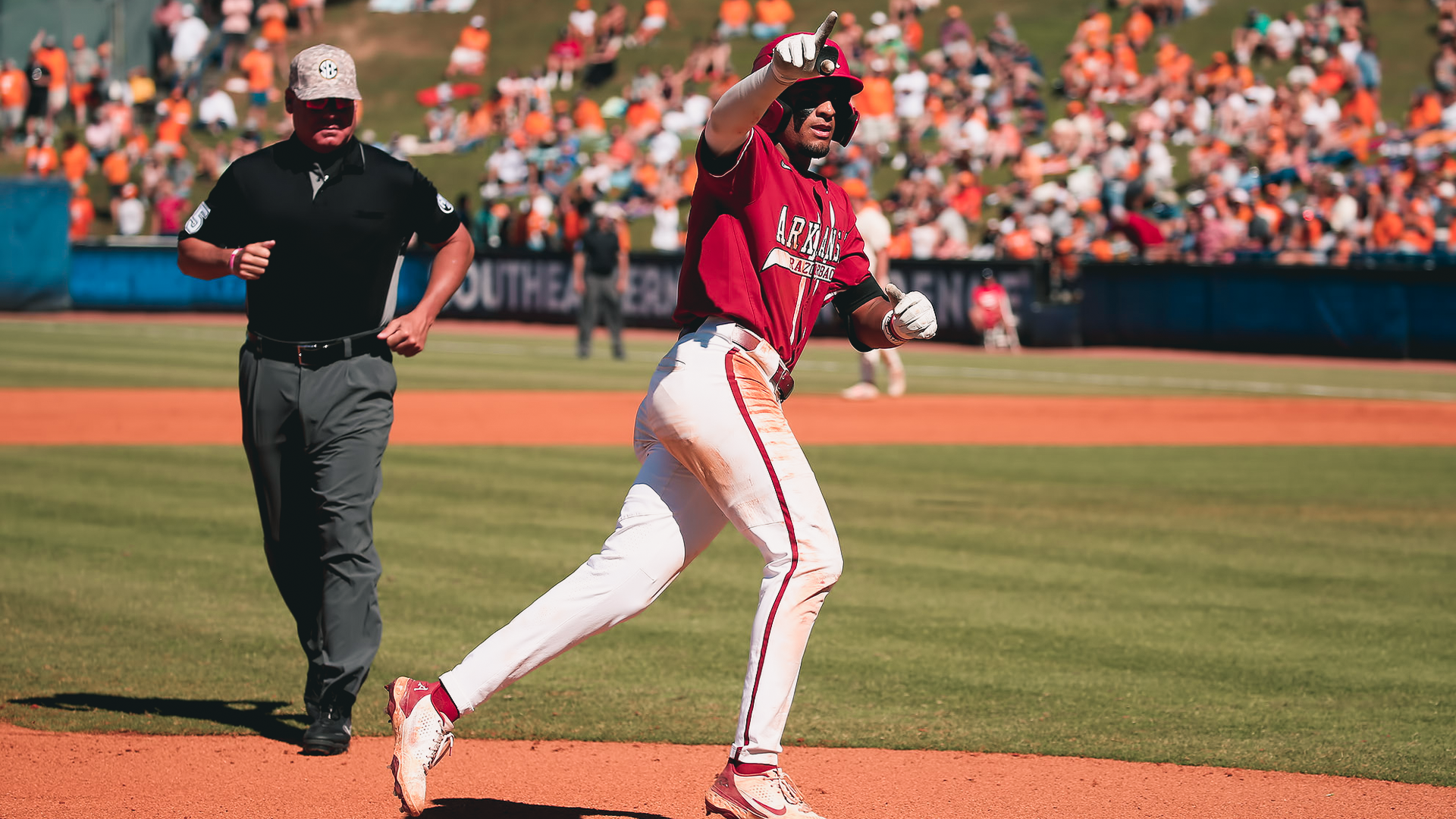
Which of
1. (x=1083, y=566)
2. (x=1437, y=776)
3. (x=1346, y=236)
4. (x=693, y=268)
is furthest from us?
(x=1346, y=236)

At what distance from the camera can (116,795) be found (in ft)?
15.6

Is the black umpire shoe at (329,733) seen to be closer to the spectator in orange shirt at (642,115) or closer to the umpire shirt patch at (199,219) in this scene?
the umpire shirt patch at (199,219)

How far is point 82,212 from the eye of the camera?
116 ft

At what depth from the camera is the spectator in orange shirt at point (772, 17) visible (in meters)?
36.5

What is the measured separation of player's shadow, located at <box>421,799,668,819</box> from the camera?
457 centimetres

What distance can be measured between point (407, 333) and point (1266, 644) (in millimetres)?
4097

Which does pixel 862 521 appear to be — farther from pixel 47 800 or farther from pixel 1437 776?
pixel 47 800

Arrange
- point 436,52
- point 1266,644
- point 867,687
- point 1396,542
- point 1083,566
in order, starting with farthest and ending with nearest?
point 436,52 → point 1396,542 → point 1083,566 → point 1266,644 → point 867,687

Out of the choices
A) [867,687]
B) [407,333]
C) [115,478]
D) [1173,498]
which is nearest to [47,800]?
[407,333]

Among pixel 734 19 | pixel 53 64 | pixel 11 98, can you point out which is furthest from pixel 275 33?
pixel 734 19

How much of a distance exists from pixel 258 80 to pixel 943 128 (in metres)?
16.5

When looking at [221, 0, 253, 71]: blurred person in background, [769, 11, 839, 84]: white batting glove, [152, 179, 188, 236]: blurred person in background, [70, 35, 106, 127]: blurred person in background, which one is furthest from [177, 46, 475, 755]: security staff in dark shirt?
[221, 0, 253, 71]: blurred person in background

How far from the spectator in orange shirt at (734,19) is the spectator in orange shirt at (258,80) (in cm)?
1073

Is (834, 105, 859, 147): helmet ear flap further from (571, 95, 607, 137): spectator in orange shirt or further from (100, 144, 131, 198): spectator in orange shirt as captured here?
(100, 144, 131, 198): spectator in orange shirt
